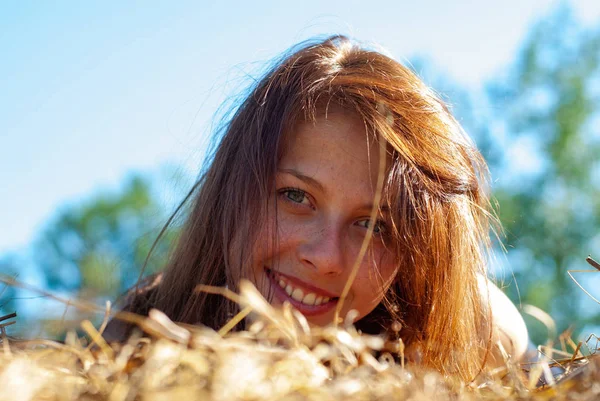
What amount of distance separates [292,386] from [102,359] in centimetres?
31

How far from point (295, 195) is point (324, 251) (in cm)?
27

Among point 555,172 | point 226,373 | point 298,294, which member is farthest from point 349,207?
point 555,172

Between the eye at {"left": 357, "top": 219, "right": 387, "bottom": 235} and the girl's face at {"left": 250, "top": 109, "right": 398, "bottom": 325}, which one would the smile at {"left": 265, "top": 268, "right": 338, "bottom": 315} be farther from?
the eye at {"left": 357, "top": 219, "right": 387, "bottom": 235}

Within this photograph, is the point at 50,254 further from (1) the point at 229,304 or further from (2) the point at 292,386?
(2) the point at 292,386

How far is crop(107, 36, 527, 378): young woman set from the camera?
1934 millimetres

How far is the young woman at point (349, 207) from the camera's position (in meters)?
1.93

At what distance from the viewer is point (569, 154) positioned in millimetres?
12984

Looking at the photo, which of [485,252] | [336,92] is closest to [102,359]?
[336,92]

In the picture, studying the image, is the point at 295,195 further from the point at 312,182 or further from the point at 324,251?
the point at 324,251

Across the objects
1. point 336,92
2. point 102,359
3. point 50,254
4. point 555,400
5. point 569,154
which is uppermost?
point 336,92

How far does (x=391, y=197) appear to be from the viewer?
76.3 inches

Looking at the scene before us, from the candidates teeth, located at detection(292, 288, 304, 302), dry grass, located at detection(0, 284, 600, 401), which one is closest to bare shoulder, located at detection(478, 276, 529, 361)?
teeth, located at detection(292, 288, 304, 302)

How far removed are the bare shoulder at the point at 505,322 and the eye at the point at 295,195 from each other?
0.89 meters

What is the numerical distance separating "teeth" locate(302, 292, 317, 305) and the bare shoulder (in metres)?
0.82
